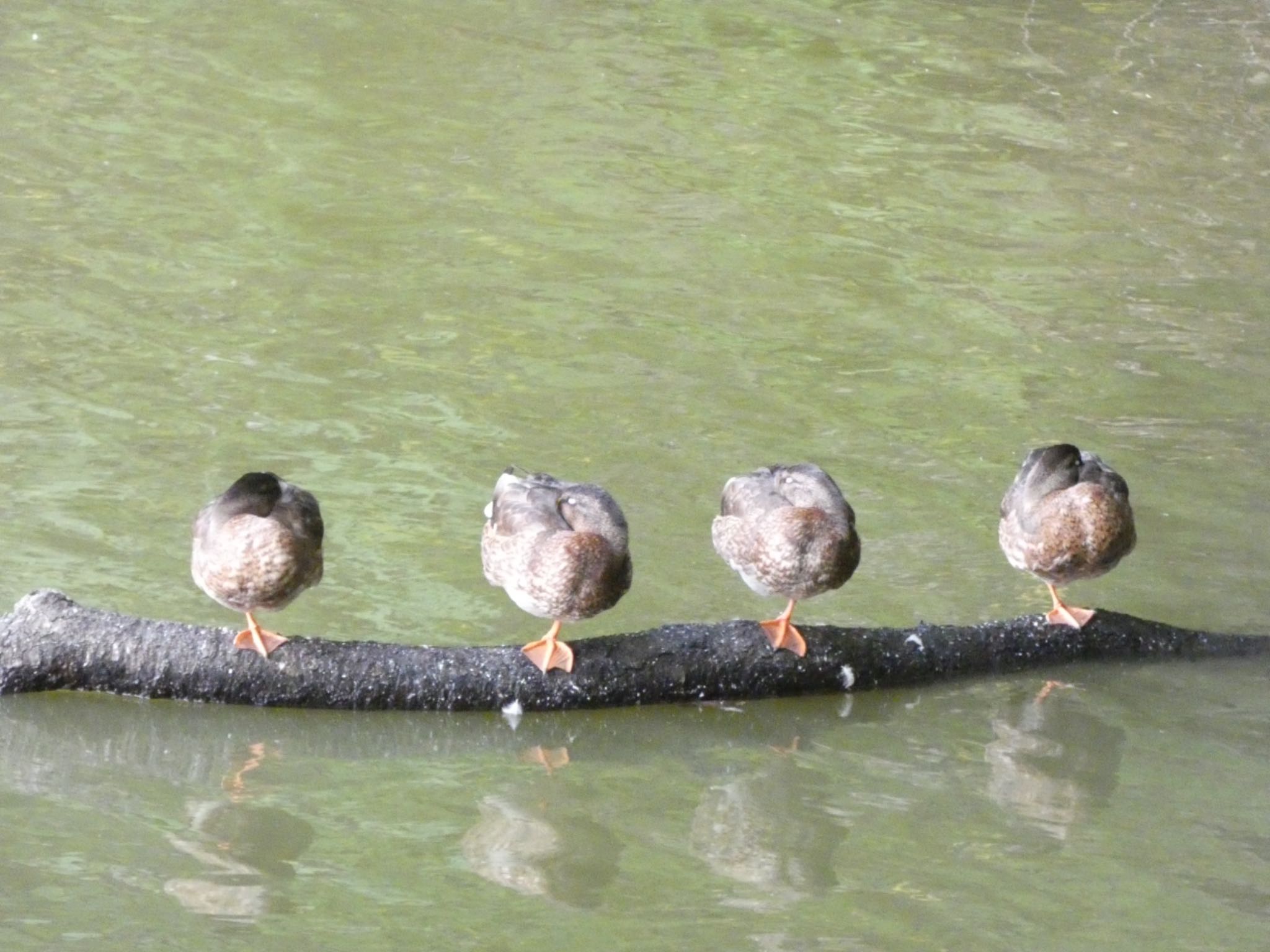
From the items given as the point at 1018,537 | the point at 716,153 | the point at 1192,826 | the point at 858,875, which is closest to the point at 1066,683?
the point at 1018,537

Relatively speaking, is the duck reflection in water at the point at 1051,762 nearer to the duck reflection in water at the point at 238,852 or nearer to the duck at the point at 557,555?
the duck at the point at 557,555

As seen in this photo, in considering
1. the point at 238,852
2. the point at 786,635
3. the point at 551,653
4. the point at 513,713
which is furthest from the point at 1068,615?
the point at 238,852

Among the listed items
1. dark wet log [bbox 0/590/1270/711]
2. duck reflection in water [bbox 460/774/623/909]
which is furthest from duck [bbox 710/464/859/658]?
duck reflection in water [bbox 460/774/623/909]

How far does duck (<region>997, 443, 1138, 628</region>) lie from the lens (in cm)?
643

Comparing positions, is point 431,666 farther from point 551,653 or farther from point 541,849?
point 541,849

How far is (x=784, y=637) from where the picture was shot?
20.2ft

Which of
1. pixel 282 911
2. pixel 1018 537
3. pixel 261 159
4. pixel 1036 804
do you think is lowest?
pixel 282 911

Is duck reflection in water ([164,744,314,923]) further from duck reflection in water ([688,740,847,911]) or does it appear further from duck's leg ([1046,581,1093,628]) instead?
duck's leg ([1046,581,1093,628])

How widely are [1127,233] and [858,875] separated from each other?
7.08 m

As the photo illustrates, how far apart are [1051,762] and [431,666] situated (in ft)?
6.30

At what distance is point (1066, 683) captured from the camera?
258 inches

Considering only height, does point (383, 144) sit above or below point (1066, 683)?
above

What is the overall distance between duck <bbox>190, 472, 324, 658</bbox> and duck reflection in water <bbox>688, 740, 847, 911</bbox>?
1.38 meters

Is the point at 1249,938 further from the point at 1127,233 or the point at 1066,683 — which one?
the point at 1127,233
